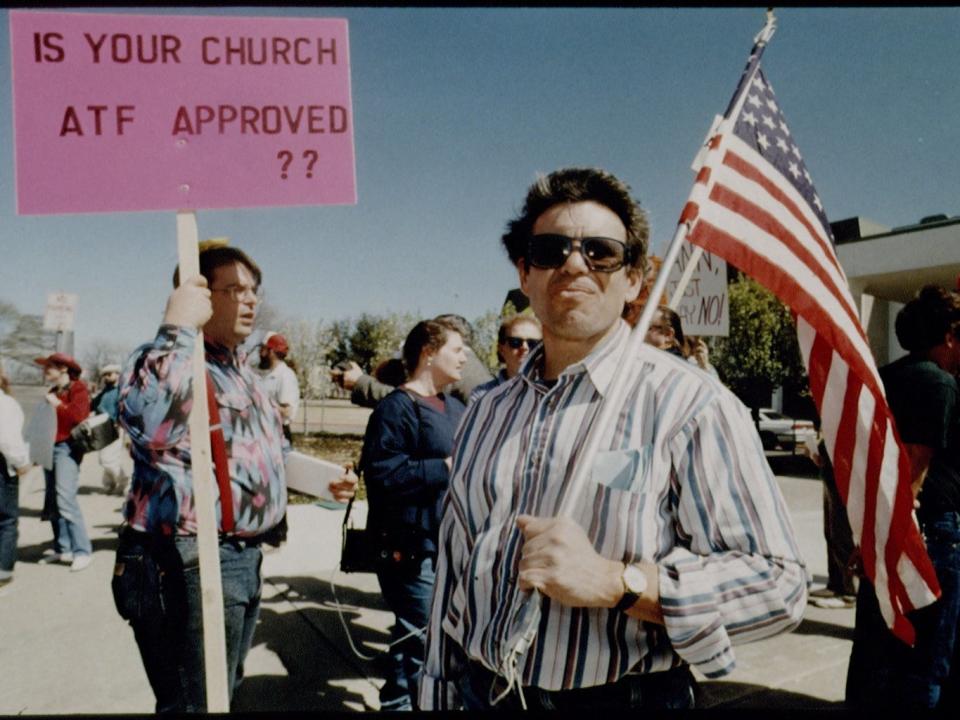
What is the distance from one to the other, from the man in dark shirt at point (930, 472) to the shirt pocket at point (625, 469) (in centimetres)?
188

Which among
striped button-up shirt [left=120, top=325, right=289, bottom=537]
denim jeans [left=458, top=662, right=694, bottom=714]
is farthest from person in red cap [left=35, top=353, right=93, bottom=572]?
denim jeans [left=458, top=662, right=694, bottom=714]

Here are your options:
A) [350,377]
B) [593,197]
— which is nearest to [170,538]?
[593,197]

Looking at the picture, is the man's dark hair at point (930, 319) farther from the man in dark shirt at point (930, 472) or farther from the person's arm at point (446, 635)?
the person's arm at point (446, 635)

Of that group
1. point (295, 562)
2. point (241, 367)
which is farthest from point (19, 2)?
point (295, 562)

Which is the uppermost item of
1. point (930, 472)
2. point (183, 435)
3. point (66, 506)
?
→ point (183, 435)

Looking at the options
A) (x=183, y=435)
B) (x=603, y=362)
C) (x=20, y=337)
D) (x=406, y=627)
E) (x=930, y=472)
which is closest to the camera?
(x=603, y=362)

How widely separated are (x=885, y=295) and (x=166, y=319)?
62.3 ft

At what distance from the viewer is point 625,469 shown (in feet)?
4.58

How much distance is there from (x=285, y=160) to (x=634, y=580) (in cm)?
156

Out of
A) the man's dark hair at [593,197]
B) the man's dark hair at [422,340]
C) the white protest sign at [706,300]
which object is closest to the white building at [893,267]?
the white protest sign at [706,300]

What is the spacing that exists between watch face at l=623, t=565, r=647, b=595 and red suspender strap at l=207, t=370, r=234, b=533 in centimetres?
140

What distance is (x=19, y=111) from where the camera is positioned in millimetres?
1974

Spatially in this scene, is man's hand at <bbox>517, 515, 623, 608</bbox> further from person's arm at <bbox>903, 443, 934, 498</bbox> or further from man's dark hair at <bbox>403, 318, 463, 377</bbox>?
man's dark hair at <bbox>403, 318, 463, 377</bbox>

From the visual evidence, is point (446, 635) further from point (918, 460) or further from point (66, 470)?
point (66, 470)
